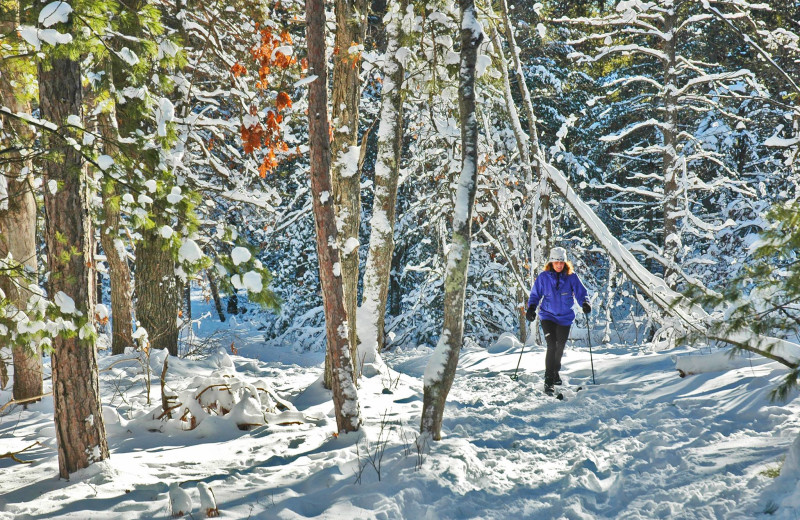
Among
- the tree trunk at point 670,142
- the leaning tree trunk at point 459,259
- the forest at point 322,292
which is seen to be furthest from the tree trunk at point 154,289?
the tree trunk at point 670,142

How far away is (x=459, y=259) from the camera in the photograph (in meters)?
5.14

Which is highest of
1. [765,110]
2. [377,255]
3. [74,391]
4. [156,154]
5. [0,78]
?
[765,110]

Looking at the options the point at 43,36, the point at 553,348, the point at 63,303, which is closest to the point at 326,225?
the point at 63,303

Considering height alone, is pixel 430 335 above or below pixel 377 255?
below

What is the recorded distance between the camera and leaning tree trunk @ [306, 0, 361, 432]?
211 inches

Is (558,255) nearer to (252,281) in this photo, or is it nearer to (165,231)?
(252,281)

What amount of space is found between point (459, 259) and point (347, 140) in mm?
3440

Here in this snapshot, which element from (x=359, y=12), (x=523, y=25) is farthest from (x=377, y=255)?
(x=523, y=25)

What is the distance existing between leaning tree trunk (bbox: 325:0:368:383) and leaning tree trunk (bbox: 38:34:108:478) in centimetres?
362

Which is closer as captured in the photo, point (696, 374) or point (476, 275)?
point (696, 374)

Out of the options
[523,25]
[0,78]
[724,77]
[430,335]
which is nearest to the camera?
[0,78]

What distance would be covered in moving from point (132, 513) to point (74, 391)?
3.86 feet

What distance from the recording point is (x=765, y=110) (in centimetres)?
1480

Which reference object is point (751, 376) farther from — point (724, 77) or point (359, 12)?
point (724, 77)
